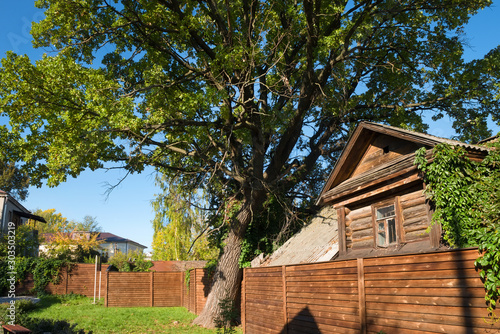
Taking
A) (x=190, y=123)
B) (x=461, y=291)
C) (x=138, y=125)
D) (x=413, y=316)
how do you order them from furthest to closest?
(x=190, y=123)
(x=138, y=125)
(x=413, y=316)
(x=461, y=291)

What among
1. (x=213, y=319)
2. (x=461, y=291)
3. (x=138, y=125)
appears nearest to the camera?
(x=461, y=291)

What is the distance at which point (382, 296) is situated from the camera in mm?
8445

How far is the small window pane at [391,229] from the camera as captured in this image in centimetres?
1202

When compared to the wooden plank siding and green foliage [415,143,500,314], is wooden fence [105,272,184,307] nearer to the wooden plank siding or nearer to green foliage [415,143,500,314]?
the wooden plank siding

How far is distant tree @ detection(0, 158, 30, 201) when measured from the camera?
52.0m

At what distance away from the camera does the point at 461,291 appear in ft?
22.0

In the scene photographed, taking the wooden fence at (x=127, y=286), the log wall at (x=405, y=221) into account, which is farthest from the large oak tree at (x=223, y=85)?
the wooden fence at (x=127, y=286)

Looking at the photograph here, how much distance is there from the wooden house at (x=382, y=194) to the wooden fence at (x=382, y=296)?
7.14ft

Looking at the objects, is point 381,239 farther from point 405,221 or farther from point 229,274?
point 229,274

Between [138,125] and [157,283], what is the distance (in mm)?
16942

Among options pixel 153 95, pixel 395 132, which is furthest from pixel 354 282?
pixel 153 95

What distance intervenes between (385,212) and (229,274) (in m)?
7.68

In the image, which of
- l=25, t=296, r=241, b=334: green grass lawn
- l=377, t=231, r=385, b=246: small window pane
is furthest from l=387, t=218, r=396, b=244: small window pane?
l=25, t=296, r=241, b=334: green grass lawn

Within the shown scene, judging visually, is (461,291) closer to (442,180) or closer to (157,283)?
(442,180)
